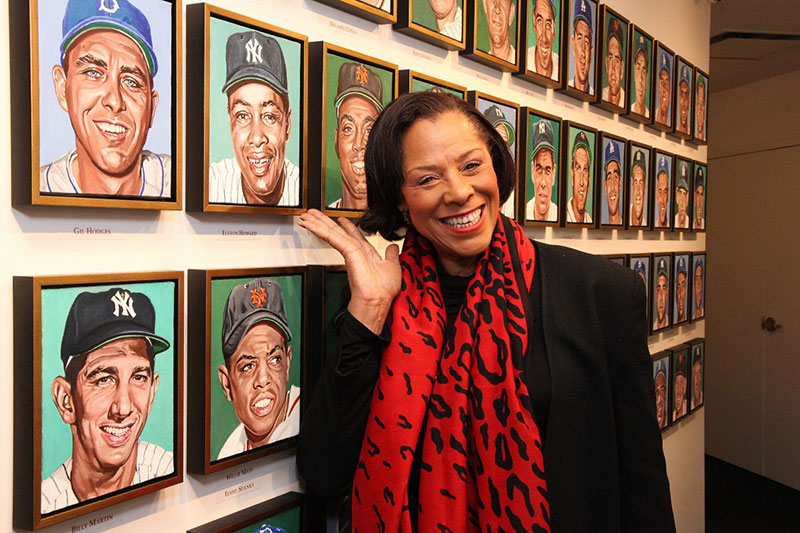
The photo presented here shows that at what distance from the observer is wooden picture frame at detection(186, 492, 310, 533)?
1341mm

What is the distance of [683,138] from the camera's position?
344 centimetres

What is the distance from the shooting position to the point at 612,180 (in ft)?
9.00

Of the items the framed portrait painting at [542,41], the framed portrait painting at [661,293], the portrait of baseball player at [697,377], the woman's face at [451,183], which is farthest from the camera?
the portrait of baseball player at [697,377]

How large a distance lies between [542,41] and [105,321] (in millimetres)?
1676

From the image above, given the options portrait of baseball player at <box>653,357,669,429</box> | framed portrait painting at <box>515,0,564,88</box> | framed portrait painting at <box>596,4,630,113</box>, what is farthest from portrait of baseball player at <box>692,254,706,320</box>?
framed portrait painting at <box>515,0,564,88</box>

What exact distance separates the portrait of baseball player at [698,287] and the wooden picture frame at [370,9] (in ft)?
8.07

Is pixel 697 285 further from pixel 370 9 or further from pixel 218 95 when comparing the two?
pixel 218 95

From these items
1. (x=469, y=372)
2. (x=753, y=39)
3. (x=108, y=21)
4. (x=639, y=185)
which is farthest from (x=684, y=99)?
(x=108, y=21)

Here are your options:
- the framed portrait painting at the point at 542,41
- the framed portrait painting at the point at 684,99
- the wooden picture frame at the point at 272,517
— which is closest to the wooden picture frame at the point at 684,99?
the framed portrait painting at the point at 684,99

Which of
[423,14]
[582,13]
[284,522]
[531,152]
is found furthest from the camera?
[582,13]

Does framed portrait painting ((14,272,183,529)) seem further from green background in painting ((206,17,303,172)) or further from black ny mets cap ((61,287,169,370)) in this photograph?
green background in painting ((206,17,303,172))

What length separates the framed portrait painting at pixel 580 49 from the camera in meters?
2.40

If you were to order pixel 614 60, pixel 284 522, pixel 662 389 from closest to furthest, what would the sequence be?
pixel 284 522
pixel 614 60
pixel 662 389

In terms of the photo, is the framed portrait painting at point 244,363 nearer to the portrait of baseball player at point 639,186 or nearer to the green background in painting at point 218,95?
the green background in painting at point 218,95
